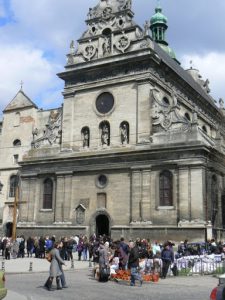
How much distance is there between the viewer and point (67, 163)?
117 ft

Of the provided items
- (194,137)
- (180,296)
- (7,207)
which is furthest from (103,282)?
(7,207)

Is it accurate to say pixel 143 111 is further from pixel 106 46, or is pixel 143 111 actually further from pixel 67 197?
pixel 67 197

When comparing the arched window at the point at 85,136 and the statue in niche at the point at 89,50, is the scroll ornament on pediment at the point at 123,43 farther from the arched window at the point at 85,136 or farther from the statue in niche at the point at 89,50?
the arched window at the point at 85,136

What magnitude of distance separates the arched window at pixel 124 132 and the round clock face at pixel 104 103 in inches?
75.4

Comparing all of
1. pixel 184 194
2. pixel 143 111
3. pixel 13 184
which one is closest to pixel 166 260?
pixel 184 194

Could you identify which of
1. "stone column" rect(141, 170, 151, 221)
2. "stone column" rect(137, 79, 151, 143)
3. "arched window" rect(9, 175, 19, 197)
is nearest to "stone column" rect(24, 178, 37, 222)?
"arched window" rect(9, 175, 19, 197)

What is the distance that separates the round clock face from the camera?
3562 cm

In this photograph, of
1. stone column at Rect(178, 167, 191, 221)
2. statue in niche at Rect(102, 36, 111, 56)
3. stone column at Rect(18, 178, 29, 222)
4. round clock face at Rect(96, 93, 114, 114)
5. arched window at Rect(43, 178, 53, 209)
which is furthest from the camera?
stone column at Rect(18, 178, 29, 222)

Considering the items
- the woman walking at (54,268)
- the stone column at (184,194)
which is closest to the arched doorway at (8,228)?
the stone column at (184,194)

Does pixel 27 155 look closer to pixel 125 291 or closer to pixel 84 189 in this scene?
pixel 84 189

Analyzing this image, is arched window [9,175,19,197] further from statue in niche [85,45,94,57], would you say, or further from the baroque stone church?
statue in niche [85,45,94,57]

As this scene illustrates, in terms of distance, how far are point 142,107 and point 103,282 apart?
19027 millimetres

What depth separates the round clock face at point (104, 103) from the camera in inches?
1403

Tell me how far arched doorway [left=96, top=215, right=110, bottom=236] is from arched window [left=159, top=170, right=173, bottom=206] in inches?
196
